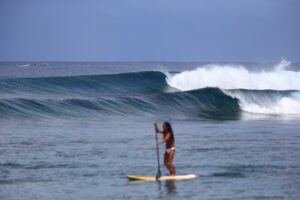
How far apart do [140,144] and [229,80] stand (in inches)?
1248

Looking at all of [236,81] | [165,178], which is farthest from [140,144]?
[236,81]

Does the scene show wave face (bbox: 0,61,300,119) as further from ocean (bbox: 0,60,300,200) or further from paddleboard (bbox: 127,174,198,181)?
paddleboard (bbox: 127,174,198,181)

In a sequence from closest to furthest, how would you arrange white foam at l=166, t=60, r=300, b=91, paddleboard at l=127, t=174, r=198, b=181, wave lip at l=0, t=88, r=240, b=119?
paddleboard at l=127, t=174, r=198, b=181 → wave lip at l=0, t=88, r=240, b=119 → white foam at l=166, t=60, r=300, b=91

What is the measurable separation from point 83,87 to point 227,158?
2910cm

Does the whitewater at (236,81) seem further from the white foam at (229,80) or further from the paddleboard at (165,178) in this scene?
the paddleboard at (165,178)

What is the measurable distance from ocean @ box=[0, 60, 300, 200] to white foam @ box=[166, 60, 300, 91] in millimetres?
6335

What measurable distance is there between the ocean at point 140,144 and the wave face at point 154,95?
106 mm

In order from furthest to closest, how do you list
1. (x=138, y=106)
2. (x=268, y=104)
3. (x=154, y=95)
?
1. (x=268, y=104)
2. (x=154, y=95)
3. (x=138, y=106)

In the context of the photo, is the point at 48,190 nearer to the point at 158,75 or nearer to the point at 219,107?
the point at 219,107

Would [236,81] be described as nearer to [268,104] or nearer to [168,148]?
[268,104]

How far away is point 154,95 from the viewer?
40312mm

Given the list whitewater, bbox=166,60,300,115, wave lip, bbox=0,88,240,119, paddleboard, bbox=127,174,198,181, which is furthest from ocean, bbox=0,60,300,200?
whitewater, bbox=166,60,300,115

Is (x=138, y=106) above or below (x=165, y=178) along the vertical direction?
above

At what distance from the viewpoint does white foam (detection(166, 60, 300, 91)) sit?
170 feet
